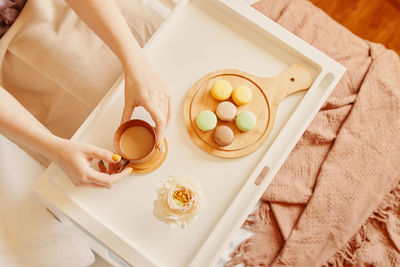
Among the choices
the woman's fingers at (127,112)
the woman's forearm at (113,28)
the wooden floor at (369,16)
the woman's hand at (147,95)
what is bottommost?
the woman's fingers at (127,112)

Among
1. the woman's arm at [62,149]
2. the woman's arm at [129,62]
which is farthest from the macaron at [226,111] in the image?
the woman's arm at [62,149]

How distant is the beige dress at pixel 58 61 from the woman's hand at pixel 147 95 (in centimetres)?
21

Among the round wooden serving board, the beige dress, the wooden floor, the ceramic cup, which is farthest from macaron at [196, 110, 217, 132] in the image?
the wooden floor

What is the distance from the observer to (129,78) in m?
0.79

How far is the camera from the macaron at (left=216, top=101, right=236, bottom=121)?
33.3 inches

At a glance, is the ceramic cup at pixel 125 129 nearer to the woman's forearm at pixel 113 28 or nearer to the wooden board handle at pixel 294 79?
the woman's forearm at pixel 113 28

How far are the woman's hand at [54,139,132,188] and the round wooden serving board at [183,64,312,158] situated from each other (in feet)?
0.70

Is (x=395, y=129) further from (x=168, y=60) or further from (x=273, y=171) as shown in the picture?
(x=168, y=60)

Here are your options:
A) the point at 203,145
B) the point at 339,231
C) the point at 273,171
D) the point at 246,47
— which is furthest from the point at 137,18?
the point at 339,231

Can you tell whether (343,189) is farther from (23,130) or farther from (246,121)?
(23,130)

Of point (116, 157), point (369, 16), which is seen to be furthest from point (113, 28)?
point (369, 16)

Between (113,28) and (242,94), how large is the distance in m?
0.33

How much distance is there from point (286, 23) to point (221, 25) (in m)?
0.54

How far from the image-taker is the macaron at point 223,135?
2.70 feet
